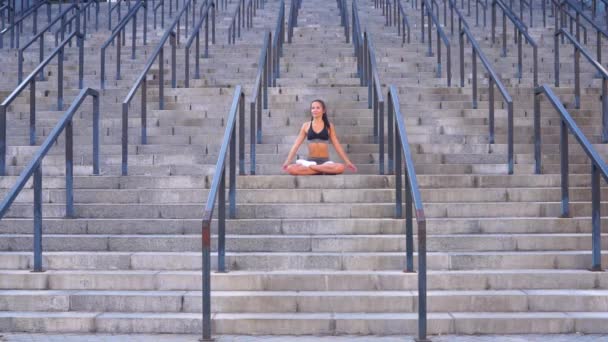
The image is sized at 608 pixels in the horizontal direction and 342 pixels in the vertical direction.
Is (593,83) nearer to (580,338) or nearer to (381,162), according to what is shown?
(381,162)

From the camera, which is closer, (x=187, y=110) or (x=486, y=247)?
(x=486, y=247)

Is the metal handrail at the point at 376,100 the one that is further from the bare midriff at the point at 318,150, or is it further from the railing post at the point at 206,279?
the railing post at the point at 206,279

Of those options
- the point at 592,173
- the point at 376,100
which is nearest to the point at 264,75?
the point at 376,100

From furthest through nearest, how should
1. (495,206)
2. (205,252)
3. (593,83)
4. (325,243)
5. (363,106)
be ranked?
(593,83)
(363,106)
(495,206)
(325,243)
(205,252)

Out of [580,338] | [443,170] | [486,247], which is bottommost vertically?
[580,338]

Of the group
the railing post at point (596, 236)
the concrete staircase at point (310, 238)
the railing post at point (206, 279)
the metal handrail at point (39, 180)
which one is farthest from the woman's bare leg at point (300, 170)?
the railing post at point (596, 236)

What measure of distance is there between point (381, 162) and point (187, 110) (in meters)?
3.07

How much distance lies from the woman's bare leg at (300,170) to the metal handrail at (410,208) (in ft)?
3.12

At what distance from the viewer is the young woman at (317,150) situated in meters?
7.52

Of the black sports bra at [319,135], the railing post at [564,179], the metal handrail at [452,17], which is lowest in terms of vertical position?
the railing post at [564,179]

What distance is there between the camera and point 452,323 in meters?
5.34

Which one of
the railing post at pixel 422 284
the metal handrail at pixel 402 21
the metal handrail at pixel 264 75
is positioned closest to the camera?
the railing post at pixel 422 284

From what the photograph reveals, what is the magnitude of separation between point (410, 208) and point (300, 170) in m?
1.77

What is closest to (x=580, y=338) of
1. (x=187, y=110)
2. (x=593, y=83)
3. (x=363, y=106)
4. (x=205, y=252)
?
(x=205, y=252)
